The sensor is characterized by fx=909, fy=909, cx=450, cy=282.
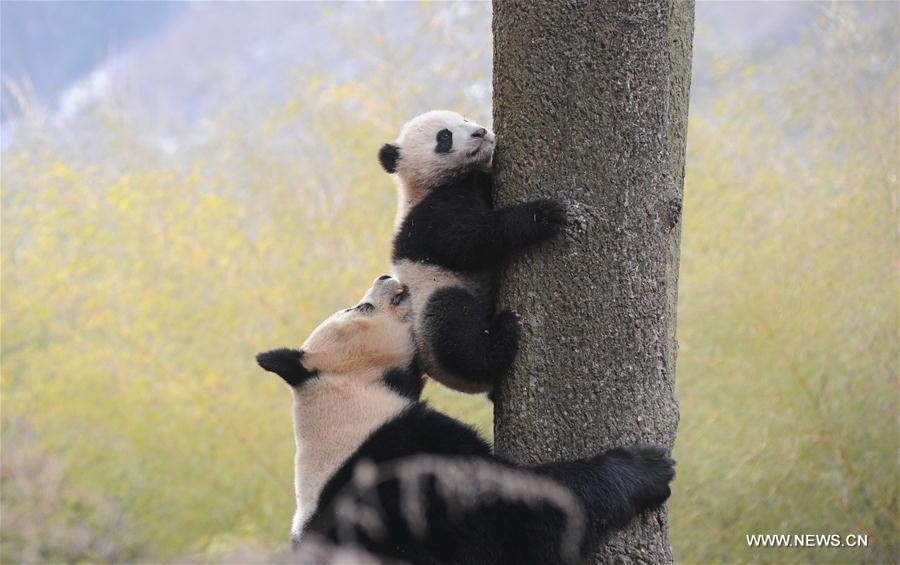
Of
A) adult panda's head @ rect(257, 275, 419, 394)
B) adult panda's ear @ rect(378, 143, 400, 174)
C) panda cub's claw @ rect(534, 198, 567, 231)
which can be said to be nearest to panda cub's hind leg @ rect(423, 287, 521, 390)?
adult panda's head @ rect(257, 275, 419, 394)

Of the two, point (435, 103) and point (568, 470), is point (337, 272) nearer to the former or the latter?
point (435, 103)

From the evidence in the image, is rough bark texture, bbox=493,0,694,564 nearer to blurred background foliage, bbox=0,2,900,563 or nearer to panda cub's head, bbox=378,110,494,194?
panda cub's head, bbox=378,110,494,194

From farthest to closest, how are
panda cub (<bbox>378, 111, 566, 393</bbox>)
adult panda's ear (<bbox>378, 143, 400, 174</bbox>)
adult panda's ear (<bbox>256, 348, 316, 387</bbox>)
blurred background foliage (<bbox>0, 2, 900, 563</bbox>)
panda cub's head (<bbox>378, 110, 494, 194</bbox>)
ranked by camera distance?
blurred background foliage (<bbox>0, 2, 900, 563</bbox>)
adult panda's ear (<bbox>378, 143, 400, 174</bbox>)
panda cub's head (<bbox>378, 110, 494, 194</bbox>)
adult panda's ear (<bbox>256, 348, 316, 387</bbox>)
panda cub (<bbox>378, 111, 566, 393</bbox>)

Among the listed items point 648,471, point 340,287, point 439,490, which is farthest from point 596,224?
point 340,287

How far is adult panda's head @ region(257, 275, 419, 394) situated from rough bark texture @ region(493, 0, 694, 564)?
445 mm

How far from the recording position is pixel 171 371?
5445mm

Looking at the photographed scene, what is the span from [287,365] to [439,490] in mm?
582

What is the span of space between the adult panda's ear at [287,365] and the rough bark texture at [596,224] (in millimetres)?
615

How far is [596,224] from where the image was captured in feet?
7.32

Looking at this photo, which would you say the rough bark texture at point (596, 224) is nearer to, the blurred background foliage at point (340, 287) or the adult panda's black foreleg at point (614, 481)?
the adult panda's black foreleg at point (614, 481)

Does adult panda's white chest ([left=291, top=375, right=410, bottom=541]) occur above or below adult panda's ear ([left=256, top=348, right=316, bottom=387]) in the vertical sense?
below

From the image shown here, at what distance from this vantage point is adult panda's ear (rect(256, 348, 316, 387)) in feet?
8.16

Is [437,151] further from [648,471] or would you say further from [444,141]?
[648,471]

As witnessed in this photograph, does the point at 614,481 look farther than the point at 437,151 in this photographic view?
No
